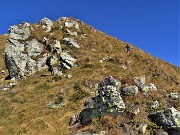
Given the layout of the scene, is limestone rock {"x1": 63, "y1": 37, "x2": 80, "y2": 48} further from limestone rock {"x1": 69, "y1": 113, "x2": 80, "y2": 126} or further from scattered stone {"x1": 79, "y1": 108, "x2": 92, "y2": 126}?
scattered stone {"x1": 79, "y1": 108, "x2": 92, "y2": 126}

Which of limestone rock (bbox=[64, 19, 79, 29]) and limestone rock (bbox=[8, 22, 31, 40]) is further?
limestone rock (bbox=[64, 19, 79, 29])

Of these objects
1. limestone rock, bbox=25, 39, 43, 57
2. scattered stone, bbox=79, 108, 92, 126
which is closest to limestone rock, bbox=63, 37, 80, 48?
limestone rock, bbox=25, 39, 43, 57

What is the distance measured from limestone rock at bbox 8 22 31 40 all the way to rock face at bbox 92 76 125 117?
28.8 metres

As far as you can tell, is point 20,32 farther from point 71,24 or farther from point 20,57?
point 71,24

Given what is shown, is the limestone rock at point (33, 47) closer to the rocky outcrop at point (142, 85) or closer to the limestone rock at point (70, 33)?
the limestone rock at point (70, 33)

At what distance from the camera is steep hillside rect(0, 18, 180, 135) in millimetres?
29381

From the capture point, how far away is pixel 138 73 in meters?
44.5

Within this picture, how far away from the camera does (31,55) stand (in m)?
50.8

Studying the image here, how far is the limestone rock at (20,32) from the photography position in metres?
53.3

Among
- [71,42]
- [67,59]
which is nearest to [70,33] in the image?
[71,42]

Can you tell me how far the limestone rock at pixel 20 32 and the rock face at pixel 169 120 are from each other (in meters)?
33.9

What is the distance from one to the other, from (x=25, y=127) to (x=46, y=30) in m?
31.1

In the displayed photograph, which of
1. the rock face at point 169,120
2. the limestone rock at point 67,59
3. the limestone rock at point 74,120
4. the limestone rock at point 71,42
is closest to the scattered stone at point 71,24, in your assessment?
the limestone rock at point 71,42

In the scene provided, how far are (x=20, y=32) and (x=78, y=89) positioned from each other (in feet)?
69.0
